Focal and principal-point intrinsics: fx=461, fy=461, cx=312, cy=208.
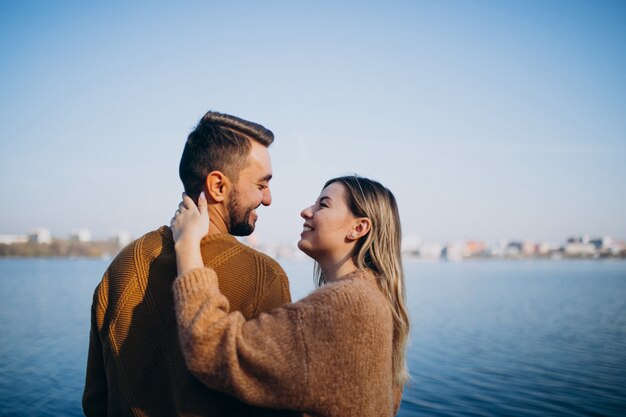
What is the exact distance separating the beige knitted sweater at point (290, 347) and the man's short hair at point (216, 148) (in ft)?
1.73

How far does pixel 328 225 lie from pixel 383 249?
32 centimetres

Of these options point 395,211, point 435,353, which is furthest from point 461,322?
point 395,211

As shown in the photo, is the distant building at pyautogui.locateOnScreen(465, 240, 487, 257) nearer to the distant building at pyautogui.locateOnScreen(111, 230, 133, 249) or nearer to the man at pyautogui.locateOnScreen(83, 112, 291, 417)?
the distant building at pyautogui.locateOnScreen(111, 230, 133, 249)

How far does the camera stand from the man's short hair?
2037 mm

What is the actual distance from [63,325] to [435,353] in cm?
1492

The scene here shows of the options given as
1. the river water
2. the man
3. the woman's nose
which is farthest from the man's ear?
the river water

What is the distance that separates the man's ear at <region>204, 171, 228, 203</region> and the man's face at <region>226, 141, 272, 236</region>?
0.14 ft

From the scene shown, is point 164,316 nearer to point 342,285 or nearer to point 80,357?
point 342,285

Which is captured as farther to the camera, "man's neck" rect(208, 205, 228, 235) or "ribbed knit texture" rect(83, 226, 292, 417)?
"man's neck" rect(208, 205, 228, 235)

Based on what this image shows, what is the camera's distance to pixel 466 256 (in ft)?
582

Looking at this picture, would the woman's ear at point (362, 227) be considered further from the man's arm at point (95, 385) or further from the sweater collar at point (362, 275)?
the man's arm at point (95, 385)

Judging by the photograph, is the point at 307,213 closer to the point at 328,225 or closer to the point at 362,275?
the point at 328,225

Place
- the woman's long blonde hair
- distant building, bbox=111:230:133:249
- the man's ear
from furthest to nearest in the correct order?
1. distant building, bbox=111:230:133:249
2. the woman's long blonde hair
3. the man's ear

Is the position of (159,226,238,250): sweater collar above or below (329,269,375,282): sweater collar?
above
